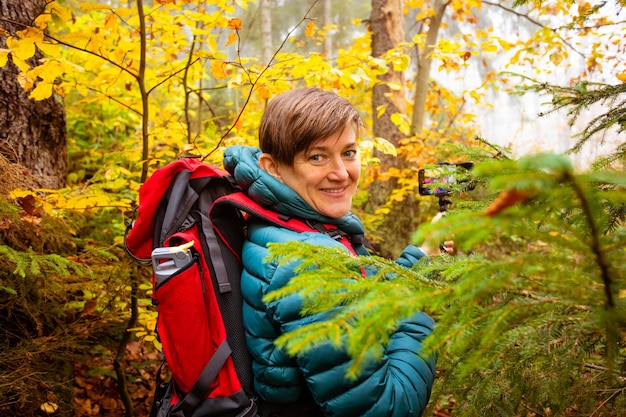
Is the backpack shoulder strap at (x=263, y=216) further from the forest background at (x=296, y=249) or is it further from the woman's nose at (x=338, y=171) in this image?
the forest background at (x=296, y=249)

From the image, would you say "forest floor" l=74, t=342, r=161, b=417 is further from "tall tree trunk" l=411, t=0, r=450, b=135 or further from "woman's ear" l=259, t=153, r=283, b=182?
"tall tree trunk" l=411, t=0, r=450, b=135

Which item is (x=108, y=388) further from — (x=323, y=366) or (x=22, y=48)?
(x=323, y=366)

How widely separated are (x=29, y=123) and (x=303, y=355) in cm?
259

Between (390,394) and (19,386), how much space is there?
1.70 meters

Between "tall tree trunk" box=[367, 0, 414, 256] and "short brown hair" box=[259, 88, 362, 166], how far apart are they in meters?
3.83

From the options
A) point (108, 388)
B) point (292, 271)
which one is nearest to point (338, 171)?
point (292, 271)

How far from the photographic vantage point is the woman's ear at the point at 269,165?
1758mm

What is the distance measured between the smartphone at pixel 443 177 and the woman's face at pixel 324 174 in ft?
1.15

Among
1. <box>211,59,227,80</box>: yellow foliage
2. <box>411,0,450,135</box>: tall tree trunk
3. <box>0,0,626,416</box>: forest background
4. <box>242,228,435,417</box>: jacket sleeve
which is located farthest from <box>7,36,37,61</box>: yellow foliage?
<box>411,0,450,135</box>: tall tree trunk

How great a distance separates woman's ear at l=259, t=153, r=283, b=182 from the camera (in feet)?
5.77

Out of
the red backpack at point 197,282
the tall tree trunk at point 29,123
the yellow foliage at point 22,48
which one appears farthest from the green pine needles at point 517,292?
the tall tree trunk at point 29,123

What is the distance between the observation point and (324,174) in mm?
1690

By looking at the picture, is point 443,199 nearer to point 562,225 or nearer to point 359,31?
point 562,225

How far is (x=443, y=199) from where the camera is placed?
6.29 ft
